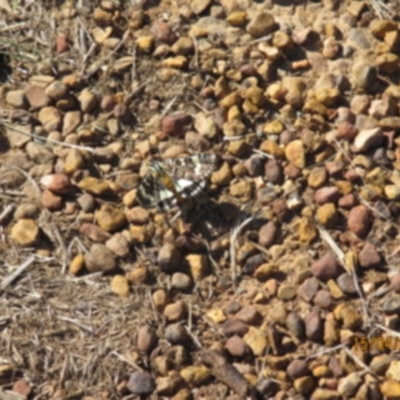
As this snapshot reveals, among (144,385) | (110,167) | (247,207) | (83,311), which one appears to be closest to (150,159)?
(110,167)

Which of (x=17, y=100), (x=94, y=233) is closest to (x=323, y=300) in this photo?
(x=94, y=233)

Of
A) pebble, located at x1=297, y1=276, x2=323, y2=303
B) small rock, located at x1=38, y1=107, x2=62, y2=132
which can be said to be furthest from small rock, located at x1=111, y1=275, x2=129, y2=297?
small rock, located at x1=38, y1=107, x2=62, y2=132

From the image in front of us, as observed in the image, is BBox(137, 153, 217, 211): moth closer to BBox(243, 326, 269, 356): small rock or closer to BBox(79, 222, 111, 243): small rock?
BBox(79, 222, 111, 243): small rock

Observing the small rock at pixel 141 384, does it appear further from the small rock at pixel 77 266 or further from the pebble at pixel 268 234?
the pebble at pixel 268 234

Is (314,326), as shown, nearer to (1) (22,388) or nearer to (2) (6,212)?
(1) (22,388)

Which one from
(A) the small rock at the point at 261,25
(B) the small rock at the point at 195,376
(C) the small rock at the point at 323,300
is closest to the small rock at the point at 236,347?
(B) the small rock at the point at 195,376

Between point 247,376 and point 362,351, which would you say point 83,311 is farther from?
point 362,351
